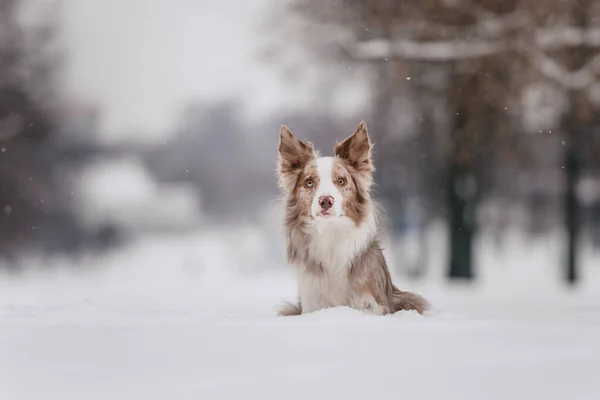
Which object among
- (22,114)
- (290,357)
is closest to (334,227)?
(290,357)

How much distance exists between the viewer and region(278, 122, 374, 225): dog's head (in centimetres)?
706

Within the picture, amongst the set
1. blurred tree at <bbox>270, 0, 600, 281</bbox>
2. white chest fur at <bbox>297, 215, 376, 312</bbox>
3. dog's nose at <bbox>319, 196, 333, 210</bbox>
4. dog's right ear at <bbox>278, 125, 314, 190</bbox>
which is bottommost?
white chest fur at <bbox>297, 215, 376, 312</bbox>

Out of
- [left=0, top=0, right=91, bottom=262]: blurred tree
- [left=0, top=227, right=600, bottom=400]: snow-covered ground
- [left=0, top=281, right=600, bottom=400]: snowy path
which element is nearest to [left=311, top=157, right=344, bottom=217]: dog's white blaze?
[left=0, top=227, right=600, bottom=400]: snow-covered ground

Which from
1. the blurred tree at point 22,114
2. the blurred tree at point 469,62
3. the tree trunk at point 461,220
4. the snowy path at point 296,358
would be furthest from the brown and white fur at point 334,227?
the blurred tree at point 22,114

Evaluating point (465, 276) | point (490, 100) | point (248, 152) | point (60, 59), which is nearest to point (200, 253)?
point (248, 152)

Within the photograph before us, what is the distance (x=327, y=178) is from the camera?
7113 millimetres

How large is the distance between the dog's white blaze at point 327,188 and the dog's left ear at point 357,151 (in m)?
0.22

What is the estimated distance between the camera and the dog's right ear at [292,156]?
7352 mm

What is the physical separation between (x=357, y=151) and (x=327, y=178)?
0.43 m

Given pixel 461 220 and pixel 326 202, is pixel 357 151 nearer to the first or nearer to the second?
pixel 326 202

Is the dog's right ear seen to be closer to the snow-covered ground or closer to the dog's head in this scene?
the dog's head

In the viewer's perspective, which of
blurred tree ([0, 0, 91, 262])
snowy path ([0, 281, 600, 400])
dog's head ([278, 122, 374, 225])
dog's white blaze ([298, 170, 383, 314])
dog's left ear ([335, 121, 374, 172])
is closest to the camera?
snowy path ([0, 281, 600, 400])

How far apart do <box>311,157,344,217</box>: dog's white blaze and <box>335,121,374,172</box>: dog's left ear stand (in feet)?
0.71

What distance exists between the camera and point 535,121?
1873 cm
